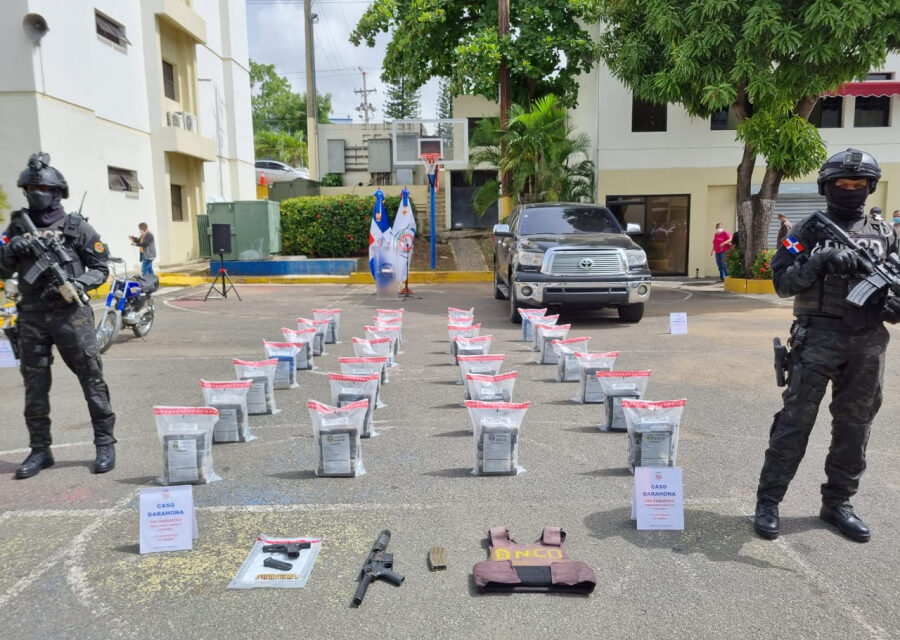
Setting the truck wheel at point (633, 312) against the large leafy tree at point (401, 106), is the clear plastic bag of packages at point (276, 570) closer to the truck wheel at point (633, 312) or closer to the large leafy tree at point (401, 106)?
the truck wheel at point (633, 312)

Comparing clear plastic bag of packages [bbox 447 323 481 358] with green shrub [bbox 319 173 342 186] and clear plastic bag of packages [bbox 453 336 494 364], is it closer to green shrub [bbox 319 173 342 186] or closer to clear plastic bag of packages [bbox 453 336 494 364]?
clear plastic bag of packages [bbox 453 336 494 364]

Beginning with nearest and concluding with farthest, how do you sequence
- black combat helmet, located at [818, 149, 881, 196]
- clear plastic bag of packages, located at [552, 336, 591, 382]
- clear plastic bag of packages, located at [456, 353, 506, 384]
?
black combat helmet, located at [818, 149, 881, 196] < clear plastic bag of packages, located at [456, 353, 506, 384] < clear plastic bag of packages, located at [552, 336, 591, 382]

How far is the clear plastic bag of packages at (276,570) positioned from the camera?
3.38 metres

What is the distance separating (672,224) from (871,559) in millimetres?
18315

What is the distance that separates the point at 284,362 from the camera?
23.8 feet

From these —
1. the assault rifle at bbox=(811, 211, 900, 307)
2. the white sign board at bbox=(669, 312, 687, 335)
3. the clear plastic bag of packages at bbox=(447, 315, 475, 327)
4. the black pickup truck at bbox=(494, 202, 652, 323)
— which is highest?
the assault rifle at bbox=(811, 211, 900, 307)

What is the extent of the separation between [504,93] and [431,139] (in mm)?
2966

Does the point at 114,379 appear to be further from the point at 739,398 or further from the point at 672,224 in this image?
the point at 672,224

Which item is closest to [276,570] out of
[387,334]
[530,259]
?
[387,334]

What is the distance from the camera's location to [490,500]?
4398 millimetres

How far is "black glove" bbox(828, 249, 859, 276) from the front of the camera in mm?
3424

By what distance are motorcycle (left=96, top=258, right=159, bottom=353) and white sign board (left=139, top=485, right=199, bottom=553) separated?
5865 millimetres

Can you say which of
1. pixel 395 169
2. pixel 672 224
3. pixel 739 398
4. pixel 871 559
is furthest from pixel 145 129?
pixel 871 559

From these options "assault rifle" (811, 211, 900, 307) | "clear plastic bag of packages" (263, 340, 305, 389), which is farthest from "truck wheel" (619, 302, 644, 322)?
"assault rifle" (811, 211, 900, 307)
